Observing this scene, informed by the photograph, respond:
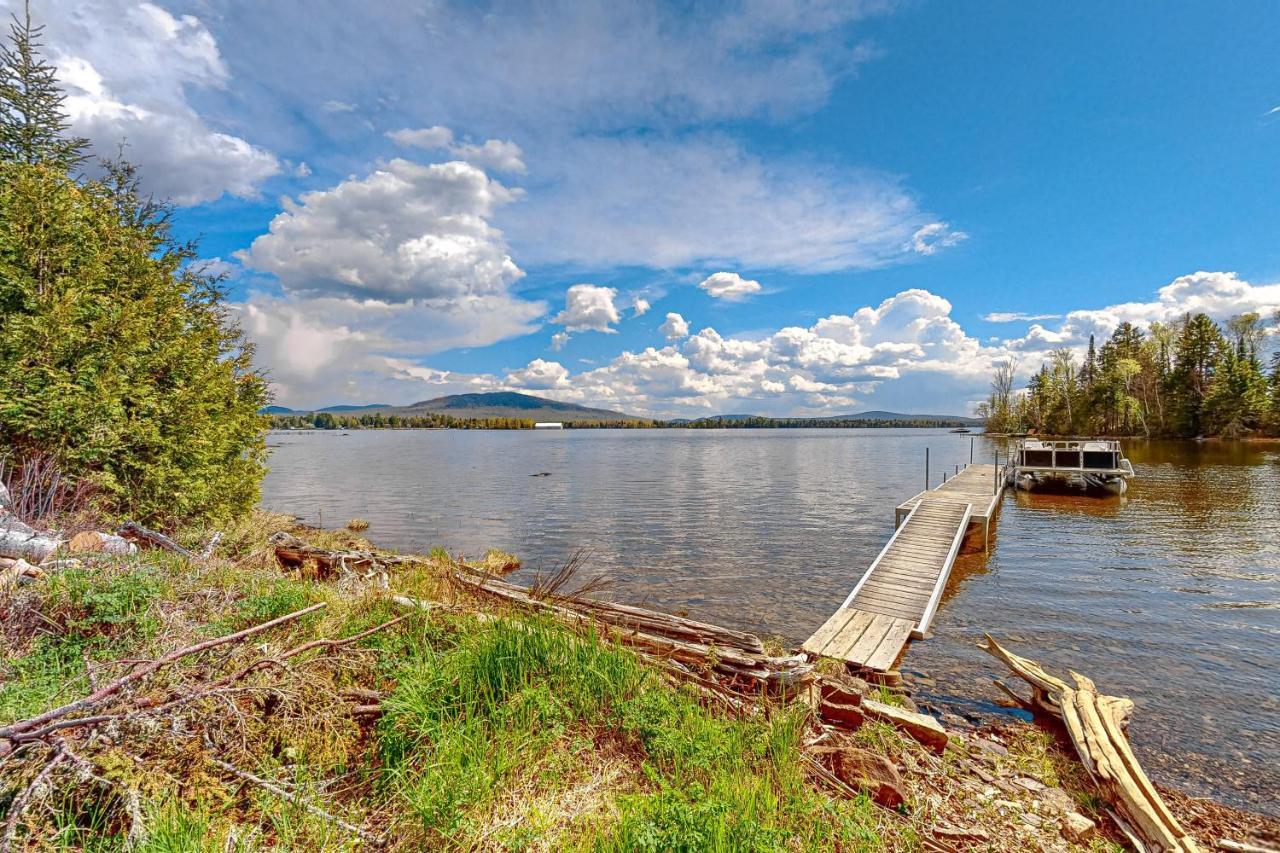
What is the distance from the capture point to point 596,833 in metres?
3.43

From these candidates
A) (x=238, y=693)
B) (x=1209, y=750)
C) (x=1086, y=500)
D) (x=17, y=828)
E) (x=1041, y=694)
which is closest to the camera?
(x=17, y=828)

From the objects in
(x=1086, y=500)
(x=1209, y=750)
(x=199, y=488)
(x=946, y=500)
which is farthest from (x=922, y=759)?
(x=1086, y=500)

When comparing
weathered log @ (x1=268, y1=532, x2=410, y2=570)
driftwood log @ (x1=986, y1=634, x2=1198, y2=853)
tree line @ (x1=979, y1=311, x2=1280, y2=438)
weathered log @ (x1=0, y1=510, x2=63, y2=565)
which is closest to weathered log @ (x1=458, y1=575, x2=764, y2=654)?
weathered log @ (x1=268, y1=532, x2=410, y2=570)

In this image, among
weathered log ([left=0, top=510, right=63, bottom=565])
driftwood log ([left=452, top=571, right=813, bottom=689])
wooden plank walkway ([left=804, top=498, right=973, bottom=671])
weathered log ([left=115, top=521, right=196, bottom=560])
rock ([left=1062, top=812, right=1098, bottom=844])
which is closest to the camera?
rock ([left=1062, top=812, right=1098, bottom=844])

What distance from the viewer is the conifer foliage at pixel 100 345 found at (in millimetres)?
9195

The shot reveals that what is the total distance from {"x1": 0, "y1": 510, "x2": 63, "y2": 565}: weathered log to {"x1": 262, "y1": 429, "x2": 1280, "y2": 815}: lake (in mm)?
10838

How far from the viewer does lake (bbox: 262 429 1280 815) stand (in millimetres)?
9023

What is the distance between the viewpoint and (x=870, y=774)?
4992mm

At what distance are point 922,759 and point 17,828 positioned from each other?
723cm

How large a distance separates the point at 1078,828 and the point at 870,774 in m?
2.15

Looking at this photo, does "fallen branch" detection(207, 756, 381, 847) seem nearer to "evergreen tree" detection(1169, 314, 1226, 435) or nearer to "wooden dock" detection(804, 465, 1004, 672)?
"wooden dock" detection(804, 465, 1004, 672)

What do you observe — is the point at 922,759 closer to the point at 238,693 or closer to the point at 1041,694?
the point at 1041,694

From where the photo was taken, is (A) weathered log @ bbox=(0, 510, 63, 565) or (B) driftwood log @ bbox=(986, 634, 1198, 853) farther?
(A) weathered log @ bbox=(0, 510, 63, 565)

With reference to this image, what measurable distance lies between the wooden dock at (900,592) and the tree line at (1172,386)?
260 ft
